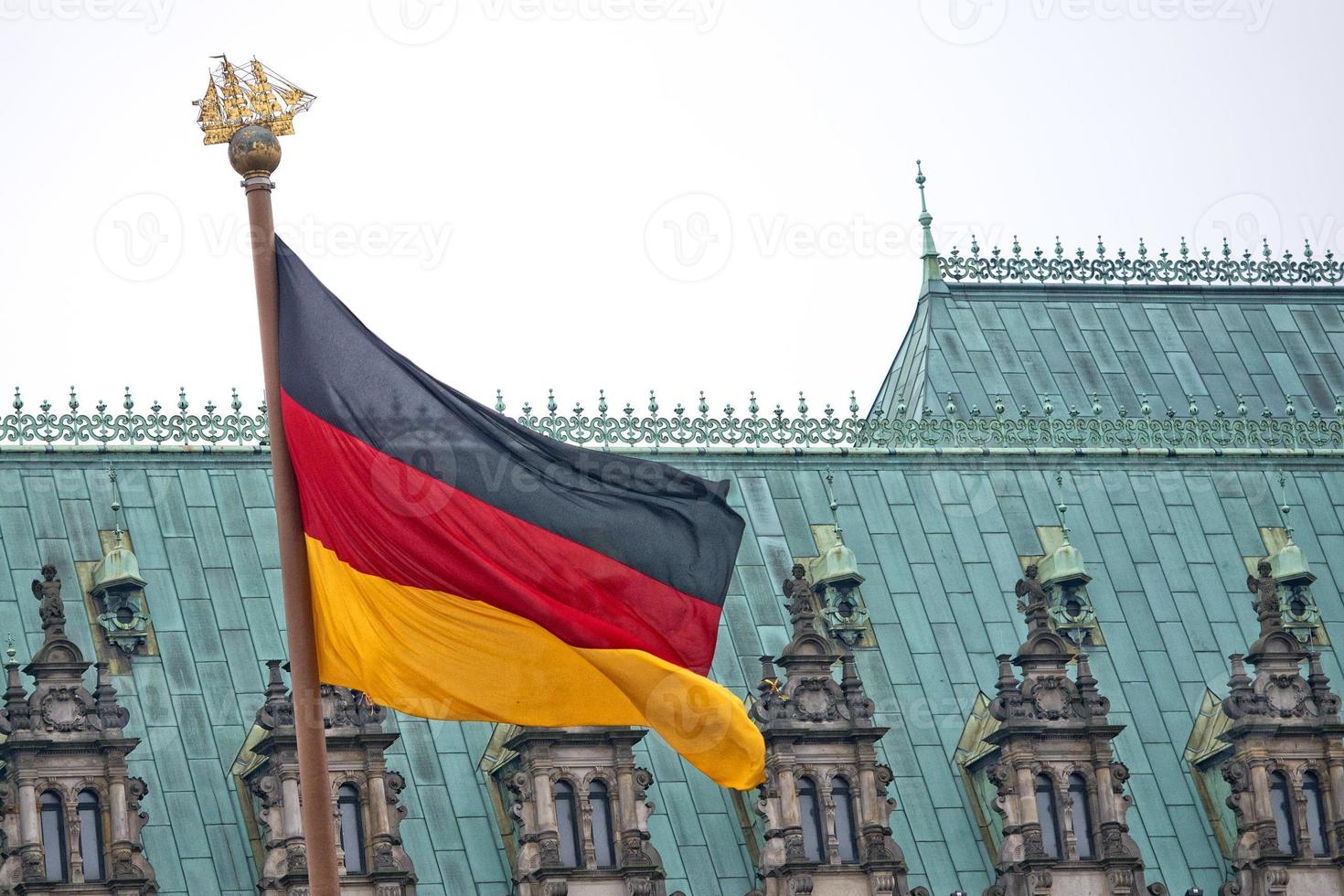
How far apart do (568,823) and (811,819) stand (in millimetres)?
3917

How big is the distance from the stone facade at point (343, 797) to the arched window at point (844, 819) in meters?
6.81

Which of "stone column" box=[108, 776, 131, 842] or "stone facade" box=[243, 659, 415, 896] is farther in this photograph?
"stone facade" box=[243, 659, 415, 896]

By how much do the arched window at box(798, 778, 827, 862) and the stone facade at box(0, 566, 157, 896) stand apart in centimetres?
1010

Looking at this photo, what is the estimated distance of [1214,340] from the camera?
59.8 m

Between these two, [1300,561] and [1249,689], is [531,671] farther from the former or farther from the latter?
[1300,561]

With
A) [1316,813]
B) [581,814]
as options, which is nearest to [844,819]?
[581,814]

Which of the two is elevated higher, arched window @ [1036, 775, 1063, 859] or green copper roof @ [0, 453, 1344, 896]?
green copper roof @ [0, 453, 1344, 896]

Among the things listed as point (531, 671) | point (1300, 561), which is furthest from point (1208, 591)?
point (531, 671)

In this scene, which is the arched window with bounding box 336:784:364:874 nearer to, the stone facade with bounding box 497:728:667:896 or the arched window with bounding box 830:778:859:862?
the stone facade with bounding box 497:728:667:896

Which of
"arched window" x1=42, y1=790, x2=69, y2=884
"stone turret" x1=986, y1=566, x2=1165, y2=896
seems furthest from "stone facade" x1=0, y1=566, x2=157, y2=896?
"stone turret" x1=986, y1=566, x2=1165, y2=896

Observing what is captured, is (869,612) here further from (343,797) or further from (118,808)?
(118,808)

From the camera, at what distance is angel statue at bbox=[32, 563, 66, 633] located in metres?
44.0

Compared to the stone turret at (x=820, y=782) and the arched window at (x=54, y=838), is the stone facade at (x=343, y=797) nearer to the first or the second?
the arched window at (x=54, y=838)

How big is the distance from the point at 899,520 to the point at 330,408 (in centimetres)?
2684
